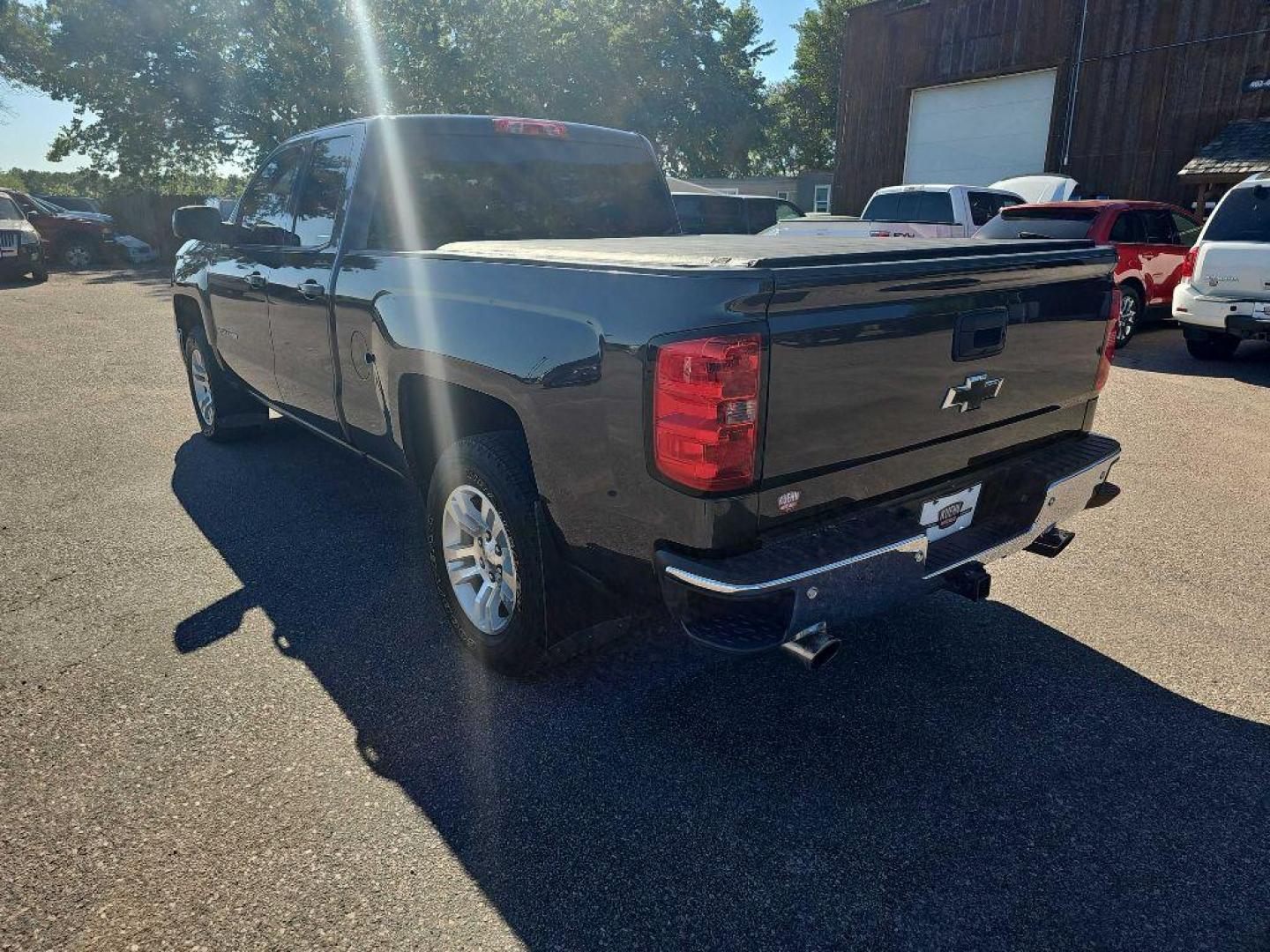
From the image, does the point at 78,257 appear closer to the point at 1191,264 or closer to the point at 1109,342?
the point at 1191,264

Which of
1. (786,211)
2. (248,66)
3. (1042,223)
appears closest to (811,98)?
(248,66)

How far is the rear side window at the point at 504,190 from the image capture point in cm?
382

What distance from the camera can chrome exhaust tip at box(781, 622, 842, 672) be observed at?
7.32 feet

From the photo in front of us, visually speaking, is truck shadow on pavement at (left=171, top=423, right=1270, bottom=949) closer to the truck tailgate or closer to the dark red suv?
the truck tailgate

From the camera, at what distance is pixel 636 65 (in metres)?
43.2

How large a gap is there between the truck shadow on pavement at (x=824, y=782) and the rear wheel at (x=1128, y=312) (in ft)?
27.5

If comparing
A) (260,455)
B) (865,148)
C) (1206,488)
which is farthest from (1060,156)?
(260,455)

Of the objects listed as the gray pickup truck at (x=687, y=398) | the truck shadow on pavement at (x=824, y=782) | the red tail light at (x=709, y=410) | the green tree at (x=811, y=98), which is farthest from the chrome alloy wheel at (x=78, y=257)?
the green tree at (x=811, y=98)

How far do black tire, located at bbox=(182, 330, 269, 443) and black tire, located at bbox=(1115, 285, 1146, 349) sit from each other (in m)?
9.68

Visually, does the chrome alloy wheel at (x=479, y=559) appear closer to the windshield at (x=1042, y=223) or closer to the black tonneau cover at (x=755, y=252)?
the black tonneau cover at (x=755, y=252)

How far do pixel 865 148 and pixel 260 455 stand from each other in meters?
20.8

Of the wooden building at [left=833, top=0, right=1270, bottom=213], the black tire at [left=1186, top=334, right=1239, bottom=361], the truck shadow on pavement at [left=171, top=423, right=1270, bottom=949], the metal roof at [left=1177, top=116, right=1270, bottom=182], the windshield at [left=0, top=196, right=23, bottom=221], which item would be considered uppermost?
the wooden building at [left=833, top=0, right=1270, bottom=213]

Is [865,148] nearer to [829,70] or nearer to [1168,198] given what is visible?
[1168,198]

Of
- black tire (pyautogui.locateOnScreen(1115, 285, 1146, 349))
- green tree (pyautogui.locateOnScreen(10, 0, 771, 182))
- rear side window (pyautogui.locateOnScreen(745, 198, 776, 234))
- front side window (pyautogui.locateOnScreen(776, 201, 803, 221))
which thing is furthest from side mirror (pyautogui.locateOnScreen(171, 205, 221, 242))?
green tree (pyautogui.locateOnScreen(10, 0, 771, 182))
